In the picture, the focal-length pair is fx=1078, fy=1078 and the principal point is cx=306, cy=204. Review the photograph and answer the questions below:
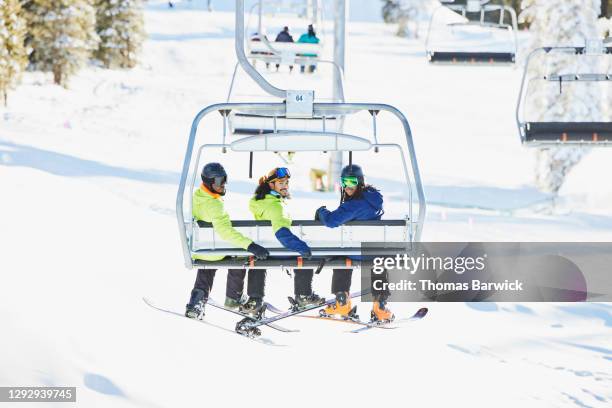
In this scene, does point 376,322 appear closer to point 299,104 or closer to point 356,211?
point 356,211

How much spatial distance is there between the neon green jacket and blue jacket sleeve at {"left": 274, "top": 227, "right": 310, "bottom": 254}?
23cm

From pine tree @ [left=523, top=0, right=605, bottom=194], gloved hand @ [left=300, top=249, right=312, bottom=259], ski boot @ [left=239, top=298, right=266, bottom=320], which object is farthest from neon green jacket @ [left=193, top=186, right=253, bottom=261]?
pine tree @ [left=523, top=0, right=605, bottom=194]

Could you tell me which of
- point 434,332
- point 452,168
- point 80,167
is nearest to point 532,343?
point 434,332

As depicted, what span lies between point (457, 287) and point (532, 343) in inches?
101

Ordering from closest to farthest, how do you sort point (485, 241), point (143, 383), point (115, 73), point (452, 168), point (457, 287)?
point (143, 383) → point (457, 287) → point (485, 241) → point (452, 168) → point (115, 73)

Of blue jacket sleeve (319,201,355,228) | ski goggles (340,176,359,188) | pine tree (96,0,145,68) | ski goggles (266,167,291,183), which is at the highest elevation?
pine tree (96,0,145,68)

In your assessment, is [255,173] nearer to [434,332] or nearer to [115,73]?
[434,332]

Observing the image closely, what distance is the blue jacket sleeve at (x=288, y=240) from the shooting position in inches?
313

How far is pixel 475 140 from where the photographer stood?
4506 cm

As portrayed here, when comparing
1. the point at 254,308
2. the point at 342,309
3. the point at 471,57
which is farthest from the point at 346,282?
the point at 471,57

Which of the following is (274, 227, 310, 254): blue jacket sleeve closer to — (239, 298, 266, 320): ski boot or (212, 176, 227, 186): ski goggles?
(212, 176, 227, 186): ski goggles

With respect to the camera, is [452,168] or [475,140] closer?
[452,168]

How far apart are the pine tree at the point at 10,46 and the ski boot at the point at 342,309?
2773cm

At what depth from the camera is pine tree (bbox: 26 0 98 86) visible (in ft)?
142
